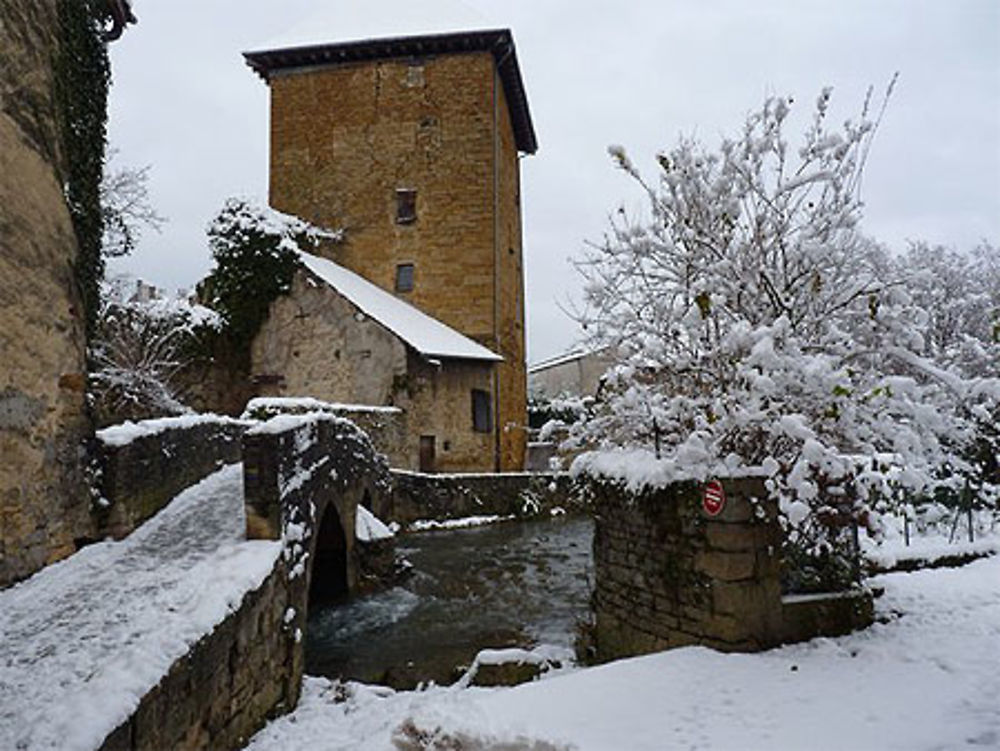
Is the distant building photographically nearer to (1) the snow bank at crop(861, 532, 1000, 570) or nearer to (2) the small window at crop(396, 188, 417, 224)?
(2) the small window at crop(396, 188, 417, 224)

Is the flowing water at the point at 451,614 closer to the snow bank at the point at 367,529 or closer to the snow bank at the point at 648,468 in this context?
the snow bank at the point at 367,529

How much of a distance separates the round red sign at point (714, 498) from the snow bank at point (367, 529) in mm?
7059

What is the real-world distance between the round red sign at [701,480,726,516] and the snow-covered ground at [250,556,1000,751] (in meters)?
1.06

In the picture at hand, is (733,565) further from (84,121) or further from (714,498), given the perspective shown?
(84,121)

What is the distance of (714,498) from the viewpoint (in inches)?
211

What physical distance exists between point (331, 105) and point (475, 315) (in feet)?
29.3

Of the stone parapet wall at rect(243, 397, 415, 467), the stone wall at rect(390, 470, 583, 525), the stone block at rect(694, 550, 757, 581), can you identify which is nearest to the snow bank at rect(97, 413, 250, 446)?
the stone parapet wall at rect(243, 397, 415, 467)

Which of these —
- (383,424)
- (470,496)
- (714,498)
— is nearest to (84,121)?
(714,498)

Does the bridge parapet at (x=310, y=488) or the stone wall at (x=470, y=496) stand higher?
the bridge parapet at (x=310, y=488)

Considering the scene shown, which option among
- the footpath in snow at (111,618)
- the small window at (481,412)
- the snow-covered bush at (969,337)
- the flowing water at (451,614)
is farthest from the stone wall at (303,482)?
the small window at (481,412)

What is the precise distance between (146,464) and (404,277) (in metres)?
16.0

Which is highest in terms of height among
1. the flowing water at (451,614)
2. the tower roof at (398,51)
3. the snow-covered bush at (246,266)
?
the tower roof at (398,51)

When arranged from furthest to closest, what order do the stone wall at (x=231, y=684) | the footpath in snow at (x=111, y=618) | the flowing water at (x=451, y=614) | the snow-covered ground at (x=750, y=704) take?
1. the flowing water at (x=451, y=614)
2. the snow-covered ground at (x=750, y=704)
3. the stone wall at (x=231, y=684)
4. the footpath in snow at (x=111, y=618)

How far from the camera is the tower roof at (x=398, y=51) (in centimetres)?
2230
